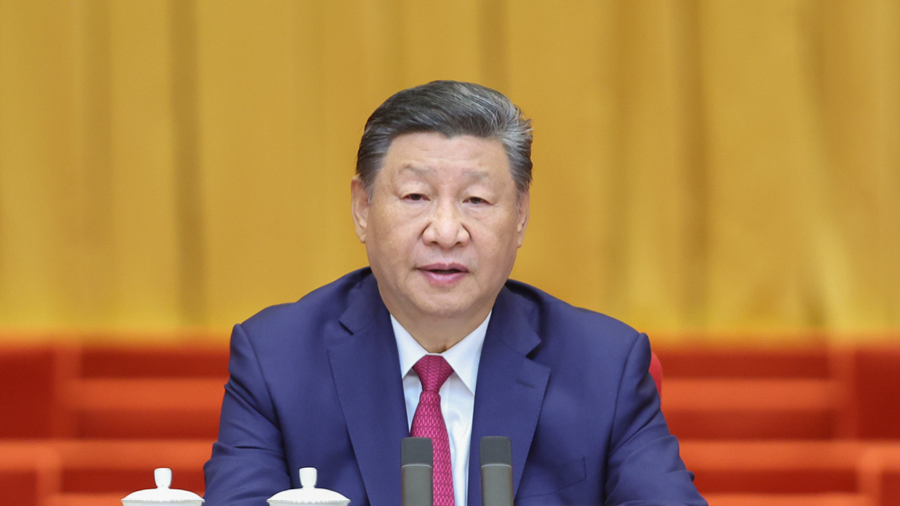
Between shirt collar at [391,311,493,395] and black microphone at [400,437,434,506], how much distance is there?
0.68 m

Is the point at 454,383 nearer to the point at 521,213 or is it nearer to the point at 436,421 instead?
the point at 436,421

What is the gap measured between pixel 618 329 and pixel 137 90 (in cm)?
219

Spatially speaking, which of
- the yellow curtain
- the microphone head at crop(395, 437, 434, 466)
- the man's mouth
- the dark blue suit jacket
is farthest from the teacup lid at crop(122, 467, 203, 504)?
the yellow curtain

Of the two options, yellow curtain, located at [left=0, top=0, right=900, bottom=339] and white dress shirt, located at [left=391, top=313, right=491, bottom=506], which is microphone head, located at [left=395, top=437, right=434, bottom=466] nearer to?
white dress shirt, located at [left=391, top=313, right=491, bottom=506]

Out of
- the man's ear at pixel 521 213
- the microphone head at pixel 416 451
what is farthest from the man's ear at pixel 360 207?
the microphone head at pixel 416 451

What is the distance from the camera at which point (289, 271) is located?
3100 mm

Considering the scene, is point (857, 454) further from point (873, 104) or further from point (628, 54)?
point (628, 54)

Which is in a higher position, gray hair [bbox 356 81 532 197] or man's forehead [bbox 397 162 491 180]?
gray hair [bbox 356 81 532 197]

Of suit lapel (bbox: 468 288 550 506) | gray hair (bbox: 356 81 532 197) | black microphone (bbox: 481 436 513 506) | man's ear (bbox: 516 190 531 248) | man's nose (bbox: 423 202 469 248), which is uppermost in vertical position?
gray hair (bbox: 356 81 532 197)

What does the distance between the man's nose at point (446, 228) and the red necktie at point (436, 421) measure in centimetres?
23

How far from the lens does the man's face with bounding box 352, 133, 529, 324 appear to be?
131 cm

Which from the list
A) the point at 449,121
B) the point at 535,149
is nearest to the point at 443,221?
the point at 449,121

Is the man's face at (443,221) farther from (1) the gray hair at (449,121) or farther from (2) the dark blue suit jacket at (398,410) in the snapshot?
(2) the dark blue suit jacket at (398,410)

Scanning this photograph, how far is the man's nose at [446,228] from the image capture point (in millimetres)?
1279
